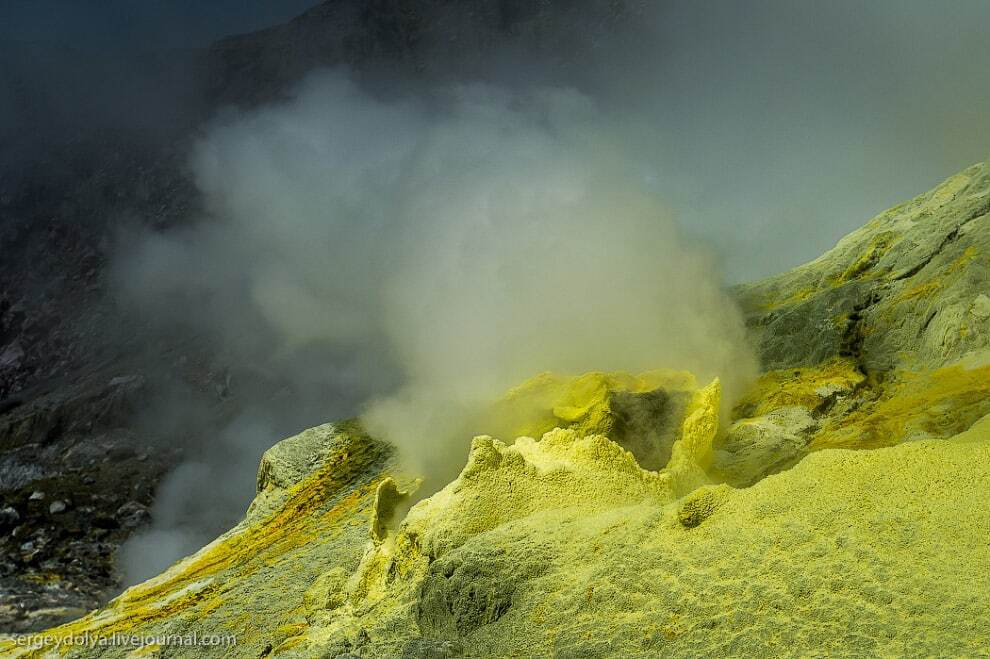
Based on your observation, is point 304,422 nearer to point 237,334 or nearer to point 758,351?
point 237,334

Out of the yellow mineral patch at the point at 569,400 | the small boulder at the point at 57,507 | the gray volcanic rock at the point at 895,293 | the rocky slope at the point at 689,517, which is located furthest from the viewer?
the small boulder at the point at 57,507

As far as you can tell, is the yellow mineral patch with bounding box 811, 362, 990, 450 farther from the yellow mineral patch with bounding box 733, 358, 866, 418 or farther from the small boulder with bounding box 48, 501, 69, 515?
the small boulder with bounding box 48, 501, 69, 515

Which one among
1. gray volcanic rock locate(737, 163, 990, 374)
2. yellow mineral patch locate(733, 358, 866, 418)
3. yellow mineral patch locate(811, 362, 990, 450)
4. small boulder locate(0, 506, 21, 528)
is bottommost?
yellow mineral patch locate(811, 362, 990, 450)

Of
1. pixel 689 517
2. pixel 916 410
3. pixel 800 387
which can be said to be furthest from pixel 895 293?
pixel 689 517

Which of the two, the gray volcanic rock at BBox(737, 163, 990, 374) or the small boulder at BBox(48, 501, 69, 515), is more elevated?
the small boulder at BBox(48, 501, 69, 515)

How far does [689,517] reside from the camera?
4.82 metres

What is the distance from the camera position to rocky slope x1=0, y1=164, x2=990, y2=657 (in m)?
3.91

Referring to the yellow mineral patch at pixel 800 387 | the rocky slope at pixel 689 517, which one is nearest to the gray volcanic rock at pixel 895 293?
the rocky slope at pixel 689 517

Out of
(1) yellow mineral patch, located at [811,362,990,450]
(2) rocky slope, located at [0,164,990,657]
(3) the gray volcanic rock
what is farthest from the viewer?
(3) the gray volcanic rock

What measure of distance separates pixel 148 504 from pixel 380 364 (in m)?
17.9

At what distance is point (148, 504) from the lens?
40.4 m

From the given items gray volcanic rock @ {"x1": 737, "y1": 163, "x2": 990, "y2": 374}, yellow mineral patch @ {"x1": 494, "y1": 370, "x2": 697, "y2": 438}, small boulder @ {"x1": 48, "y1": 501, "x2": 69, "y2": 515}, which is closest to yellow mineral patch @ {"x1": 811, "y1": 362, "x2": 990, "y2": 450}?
gray volcanic rock @ {"x1": 737, "y1": 163, "x2": 990, "y2": 374}

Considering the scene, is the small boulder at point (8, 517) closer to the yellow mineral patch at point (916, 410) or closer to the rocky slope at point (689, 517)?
the rocky slope at point (689, 517)

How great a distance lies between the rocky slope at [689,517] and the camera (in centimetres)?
391
